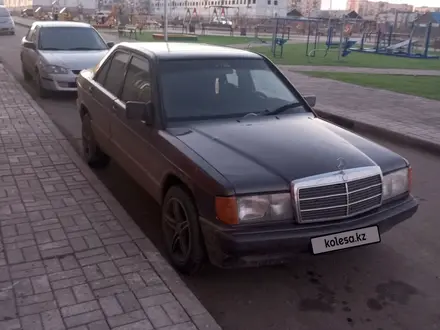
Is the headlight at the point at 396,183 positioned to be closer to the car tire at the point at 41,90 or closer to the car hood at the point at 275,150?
the car hood at the point at 275,150

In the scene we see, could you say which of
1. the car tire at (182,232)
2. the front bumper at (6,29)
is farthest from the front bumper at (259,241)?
the front bumper at (6,29)

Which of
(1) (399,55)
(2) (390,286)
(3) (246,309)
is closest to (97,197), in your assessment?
(3) (246,309)

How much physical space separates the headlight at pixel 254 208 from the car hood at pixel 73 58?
315 inches

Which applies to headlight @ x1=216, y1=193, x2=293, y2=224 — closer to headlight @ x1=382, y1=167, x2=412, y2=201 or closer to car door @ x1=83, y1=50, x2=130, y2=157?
headlight @ x1=382, y1=167, x2=412, y2=201

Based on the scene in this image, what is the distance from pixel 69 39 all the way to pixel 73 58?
117cm

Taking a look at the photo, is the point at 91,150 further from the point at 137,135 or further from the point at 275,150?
the point at 275,150

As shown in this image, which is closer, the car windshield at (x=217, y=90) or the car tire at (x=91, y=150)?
the car windshield at (x=217, y=90)

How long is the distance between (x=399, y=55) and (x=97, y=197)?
2411 cm

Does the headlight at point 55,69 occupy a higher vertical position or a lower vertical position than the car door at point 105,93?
lower

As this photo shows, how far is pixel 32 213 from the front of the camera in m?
4.84

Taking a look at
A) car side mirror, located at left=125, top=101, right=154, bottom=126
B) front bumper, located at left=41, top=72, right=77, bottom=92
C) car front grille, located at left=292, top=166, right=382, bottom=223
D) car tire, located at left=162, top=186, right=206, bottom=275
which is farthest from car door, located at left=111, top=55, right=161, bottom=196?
front bumper, located at left=41, top=72, right=77, bottom=92

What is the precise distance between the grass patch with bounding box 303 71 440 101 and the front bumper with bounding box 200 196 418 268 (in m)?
9.96

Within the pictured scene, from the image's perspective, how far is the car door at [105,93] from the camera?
5.53m

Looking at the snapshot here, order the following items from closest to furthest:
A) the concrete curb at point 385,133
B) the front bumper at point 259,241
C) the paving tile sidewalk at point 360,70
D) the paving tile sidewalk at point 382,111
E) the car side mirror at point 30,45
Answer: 1. the front bumper at point 259,241
2. the concrete curb at point 385,133
3. the paving tile sidewalk at point 382,111
4. the car side mirror at point 30,45
5. the paving tile sidewalk at point 360,70
